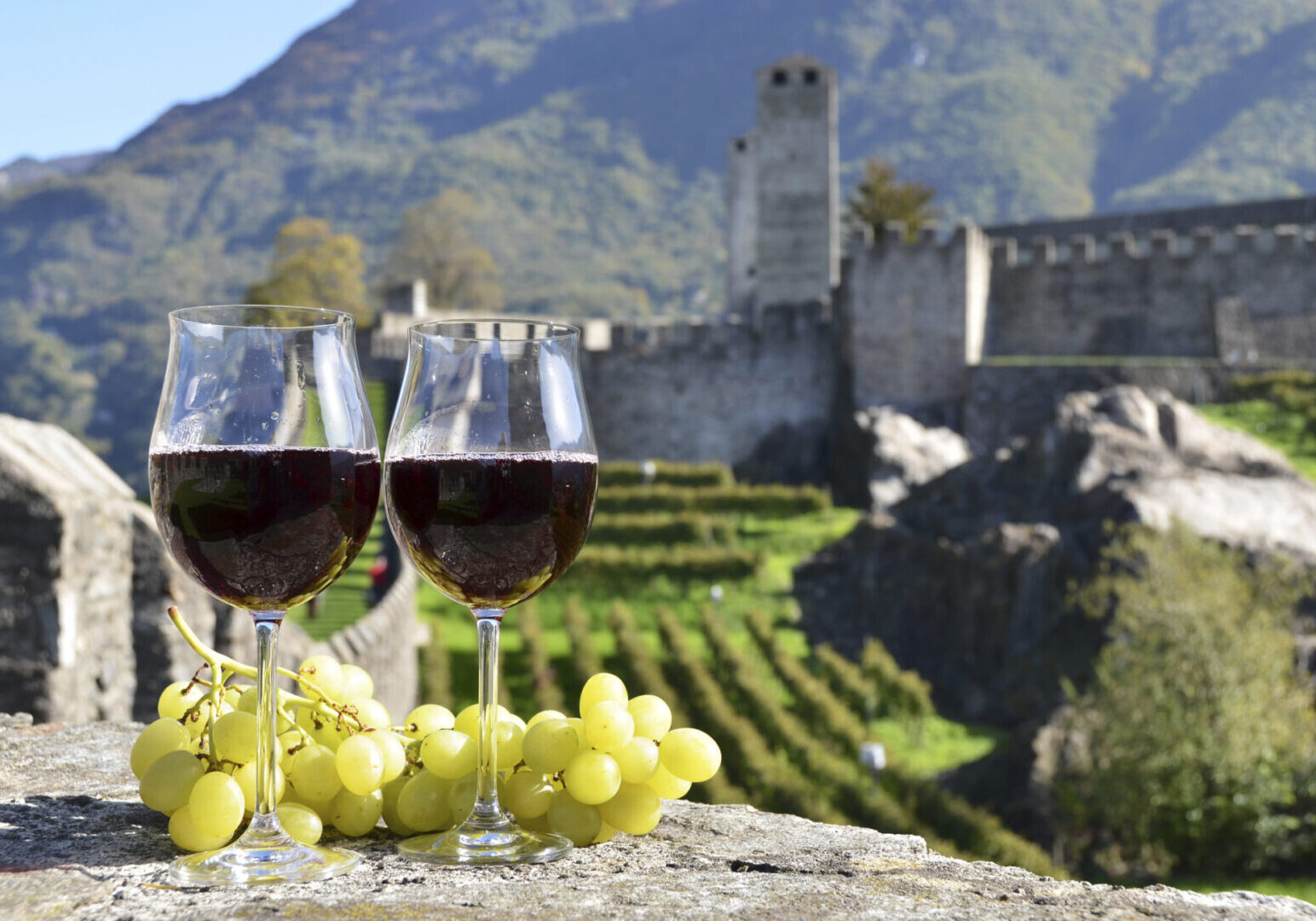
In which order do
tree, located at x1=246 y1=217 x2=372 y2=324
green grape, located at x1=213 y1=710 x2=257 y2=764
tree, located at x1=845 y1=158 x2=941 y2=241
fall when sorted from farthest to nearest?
1. tree, located at x1=845 y1=158 x2=941 y2=241
2. tree, located at x1=246 y1=217 x2=372 y2=324
3. green grape, located at x1=213 y1=710 x2=257 y2=764

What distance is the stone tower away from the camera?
31969 millimetres

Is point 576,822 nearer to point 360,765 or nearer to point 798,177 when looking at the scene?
point 360,765

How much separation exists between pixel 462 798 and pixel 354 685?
287mm

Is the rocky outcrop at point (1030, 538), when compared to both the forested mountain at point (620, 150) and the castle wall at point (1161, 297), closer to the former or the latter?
the castle wall at point (1161, 297)

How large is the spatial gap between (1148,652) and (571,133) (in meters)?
103

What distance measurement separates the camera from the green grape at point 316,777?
1491mm

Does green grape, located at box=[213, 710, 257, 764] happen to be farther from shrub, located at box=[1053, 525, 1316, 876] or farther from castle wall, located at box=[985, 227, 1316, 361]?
castle wall, located at box=[985, 227, 1316, 361]

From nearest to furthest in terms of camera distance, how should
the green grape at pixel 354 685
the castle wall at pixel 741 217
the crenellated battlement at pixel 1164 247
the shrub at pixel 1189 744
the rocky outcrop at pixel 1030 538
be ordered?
the green grape at pixel 354 685
the shrub at pixel 1189 744
the rocky outcrop at pixel 1030 538
the crenellated battlement at pixel 1164 247
the castle wall at pixel 741 217

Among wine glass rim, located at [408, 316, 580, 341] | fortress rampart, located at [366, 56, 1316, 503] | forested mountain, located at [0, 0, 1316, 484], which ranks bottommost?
wine glass rim, located at [408, 316, 580, 341]

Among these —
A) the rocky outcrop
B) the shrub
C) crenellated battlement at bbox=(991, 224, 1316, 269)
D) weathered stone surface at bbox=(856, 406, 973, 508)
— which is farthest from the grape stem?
crenellated battlement at bbox=(991, 224, 1316, 269)

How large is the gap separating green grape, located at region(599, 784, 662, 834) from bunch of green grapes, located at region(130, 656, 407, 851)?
0.78 feet

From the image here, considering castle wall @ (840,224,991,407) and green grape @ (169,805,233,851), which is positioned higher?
castle wall @ (840,224,991,407)

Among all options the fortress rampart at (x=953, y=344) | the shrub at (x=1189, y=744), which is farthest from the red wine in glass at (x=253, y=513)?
the fortress rampart at (x=953, y=344)

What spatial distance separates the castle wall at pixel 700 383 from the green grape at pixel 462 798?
88.6 ft
